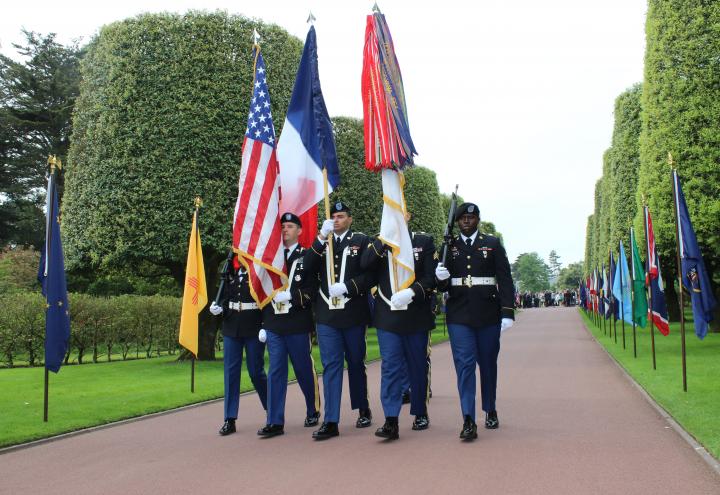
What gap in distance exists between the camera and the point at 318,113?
9625 mm

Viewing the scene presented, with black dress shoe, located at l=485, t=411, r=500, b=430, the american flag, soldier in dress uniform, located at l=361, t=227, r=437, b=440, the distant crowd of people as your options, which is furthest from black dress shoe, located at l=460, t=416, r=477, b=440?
the distant crowd of people

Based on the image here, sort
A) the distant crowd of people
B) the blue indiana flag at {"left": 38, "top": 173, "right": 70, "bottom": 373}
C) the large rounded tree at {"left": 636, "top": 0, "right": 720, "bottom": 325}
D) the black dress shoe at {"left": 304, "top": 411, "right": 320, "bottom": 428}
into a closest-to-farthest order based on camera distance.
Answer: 1. the black dress shoe at {"left": 304, "top": 411, "right": 320, "bottom": 428}
2. the blue indiana flag at {"left": 38, "top": 173, "right": 70, "bottom": 373}
3. the large rounded tree at {"left": 636, "top": 0, "right": 720, "bottom": 325}
4. the distant crowd of people

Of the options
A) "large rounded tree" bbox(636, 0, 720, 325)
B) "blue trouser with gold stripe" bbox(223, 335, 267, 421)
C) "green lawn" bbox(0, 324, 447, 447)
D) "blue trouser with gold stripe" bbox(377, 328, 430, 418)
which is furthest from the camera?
"large rounded tree" bbox(636, 0, 720, 325)

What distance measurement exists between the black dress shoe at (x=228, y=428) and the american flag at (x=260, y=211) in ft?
4.74

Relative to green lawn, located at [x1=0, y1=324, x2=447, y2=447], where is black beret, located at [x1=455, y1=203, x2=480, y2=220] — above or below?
above

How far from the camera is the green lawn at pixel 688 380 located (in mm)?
8406

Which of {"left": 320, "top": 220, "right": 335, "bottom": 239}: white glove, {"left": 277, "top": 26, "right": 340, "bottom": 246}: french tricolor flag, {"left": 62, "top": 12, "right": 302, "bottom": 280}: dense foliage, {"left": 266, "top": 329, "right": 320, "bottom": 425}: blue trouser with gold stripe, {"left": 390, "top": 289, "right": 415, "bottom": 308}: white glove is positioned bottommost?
{"left": 266, "top": 329, "right": 320, "bottom": 425}: blue trouser with gold stripe

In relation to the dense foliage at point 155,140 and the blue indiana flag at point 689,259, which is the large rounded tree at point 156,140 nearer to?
the dense foliage at point 155,140

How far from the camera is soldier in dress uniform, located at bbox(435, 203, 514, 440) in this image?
8250 millimetres

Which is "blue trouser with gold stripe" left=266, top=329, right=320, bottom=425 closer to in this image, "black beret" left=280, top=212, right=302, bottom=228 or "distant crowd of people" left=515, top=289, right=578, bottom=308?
"black beret" left=280, top=212, right=302, bottom=228

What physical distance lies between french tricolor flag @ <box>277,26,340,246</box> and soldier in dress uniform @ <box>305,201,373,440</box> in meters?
0.92

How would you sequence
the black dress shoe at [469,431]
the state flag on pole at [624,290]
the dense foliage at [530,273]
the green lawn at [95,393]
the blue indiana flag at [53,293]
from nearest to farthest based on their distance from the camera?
the black dress shoe at [469,431], the green lawn at [95,393], the blue indiana flag at [53,293], the state flag on pole at [624,290], the dense foliage at [530,273]

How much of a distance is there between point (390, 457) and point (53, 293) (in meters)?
5.99

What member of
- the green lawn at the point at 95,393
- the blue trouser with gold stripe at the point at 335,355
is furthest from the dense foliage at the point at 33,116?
the blue trouser with gold stripe at the point at 335,355
